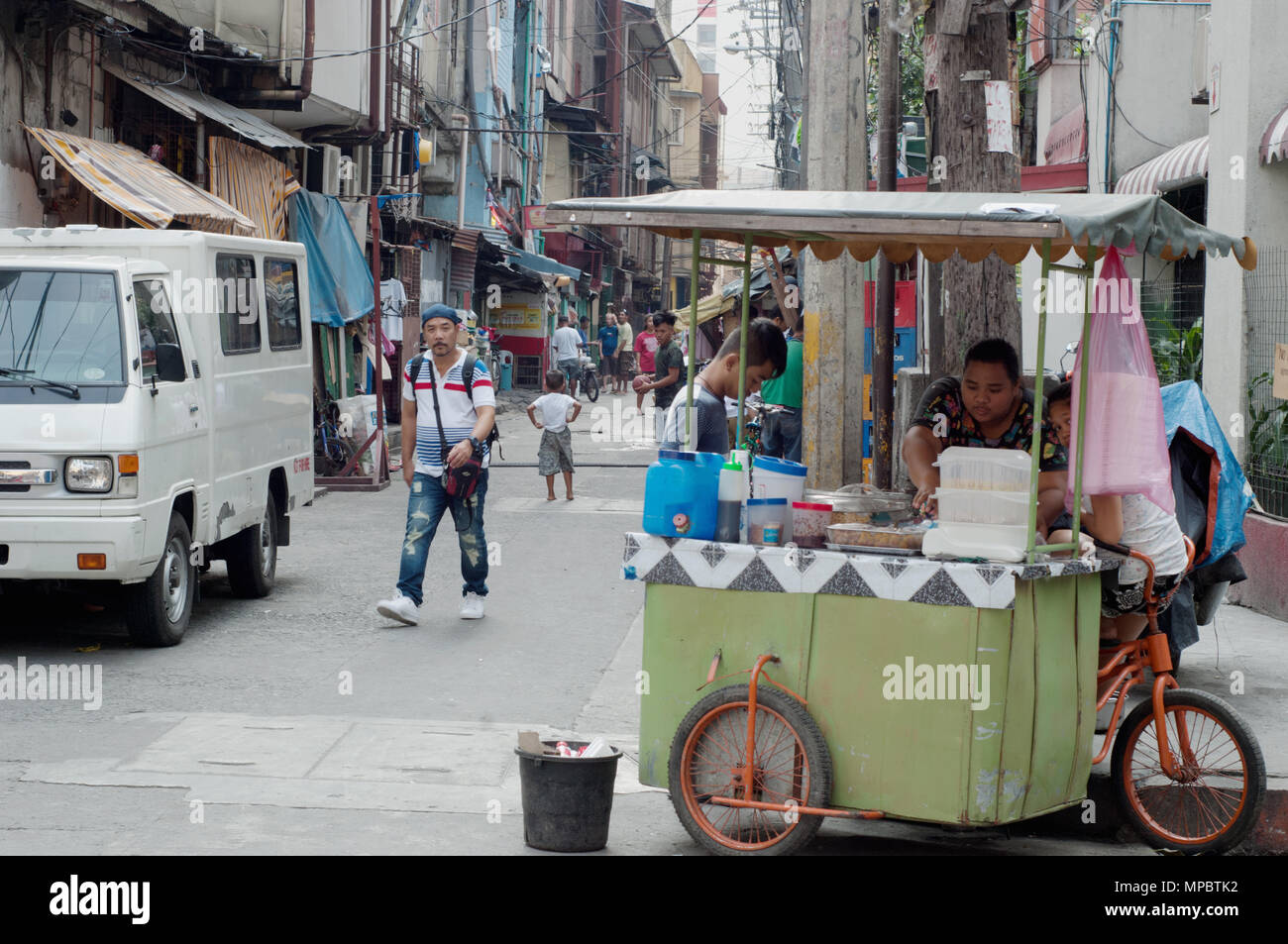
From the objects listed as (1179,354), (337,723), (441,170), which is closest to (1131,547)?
(337,723)

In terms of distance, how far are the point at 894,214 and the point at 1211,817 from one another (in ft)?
8.02

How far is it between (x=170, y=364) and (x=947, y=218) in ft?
17.4

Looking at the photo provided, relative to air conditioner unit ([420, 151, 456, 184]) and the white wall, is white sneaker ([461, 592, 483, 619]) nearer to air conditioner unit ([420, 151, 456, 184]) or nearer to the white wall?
the white wall

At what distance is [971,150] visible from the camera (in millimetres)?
7504

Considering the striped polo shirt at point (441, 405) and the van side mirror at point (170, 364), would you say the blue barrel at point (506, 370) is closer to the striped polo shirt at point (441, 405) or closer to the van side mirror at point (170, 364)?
the striped polo shirt at point (441, 405)

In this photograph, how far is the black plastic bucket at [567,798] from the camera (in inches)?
206

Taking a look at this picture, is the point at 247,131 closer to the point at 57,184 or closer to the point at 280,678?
the point at 57,184

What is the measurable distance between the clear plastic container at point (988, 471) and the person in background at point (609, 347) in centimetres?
3594

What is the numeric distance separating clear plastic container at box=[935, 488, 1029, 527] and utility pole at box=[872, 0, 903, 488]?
577 cm

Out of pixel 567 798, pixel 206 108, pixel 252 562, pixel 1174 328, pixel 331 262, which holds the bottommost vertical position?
pixel 567 798

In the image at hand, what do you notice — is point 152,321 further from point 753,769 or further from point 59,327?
point 753,769

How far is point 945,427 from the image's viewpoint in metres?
6.53

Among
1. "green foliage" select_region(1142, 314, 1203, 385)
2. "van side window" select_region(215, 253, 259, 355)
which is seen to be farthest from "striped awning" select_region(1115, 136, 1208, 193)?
"van side window" select_region(215, 253, 259, 355)

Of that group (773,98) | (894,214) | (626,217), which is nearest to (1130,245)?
(894,214)
